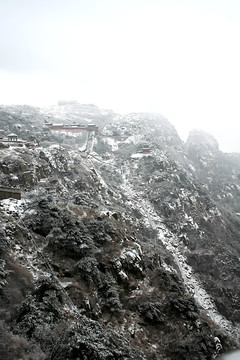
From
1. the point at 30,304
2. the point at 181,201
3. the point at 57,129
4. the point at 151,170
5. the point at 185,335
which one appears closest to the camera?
the point at 30,304

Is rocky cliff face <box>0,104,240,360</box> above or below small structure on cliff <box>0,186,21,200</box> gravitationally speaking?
below

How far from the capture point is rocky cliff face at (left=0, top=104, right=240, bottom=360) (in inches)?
551

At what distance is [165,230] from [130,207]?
886 cm

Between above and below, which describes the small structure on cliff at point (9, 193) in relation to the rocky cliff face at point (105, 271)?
above

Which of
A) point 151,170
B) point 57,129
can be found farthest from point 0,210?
point 57,129

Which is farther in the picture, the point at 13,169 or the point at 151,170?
the point at 151,170

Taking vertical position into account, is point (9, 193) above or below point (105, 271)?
above

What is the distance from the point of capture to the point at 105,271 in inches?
914

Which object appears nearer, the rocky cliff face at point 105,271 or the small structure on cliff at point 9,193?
the rocky cliff face at point 105,271

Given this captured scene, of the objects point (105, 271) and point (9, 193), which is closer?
point (105, 271)

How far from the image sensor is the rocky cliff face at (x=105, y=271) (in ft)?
45.9

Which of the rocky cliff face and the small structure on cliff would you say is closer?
the rocky cliff face

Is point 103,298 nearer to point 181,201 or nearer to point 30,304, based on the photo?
point 30,304

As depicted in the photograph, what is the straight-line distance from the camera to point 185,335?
20.6 meters
